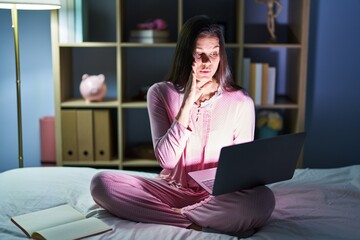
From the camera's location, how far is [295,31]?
2568 mm

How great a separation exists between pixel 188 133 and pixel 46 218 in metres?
0.49

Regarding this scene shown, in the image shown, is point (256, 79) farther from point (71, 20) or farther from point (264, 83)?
point (71, 20)

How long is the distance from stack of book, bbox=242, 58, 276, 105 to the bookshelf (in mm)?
34

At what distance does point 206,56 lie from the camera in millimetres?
1585

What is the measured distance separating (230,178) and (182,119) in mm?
305

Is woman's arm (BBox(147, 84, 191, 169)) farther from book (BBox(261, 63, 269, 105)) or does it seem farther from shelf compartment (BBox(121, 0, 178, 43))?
shelf compartment (BBox(121, 0, 178, 43))

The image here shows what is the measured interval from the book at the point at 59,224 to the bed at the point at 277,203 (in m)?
0.03

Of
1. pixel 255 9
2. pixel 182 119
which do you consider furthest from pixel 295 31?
pixel 182 119

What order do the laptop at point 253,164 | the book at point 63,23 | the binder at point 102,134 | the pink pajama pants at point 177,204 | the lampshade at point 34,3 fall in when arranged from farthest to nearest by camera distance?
the binder at point 102,134, the book at point 63,23, the lampshade at point 34,3, the pink pajama pants at point 177,204, the laptop at point 253,164

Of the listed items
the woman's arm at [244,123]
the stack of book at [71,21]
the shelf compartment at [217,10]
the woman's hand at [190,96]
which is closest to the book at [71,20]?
the stack of book at [71,21]

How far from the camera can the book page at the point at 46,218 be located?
137 centimetres

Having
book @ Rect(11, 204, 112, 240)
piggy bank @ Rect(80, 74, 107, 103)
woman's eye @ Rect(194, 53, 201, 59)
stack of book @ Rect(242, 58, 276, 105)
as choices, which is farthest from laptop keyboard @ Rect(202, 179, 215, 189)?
piggy bank @ Rect(80, 74, 107, 103)

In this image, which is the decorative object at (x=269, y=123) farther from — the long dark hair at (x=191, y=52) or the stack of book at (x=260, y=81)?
the long dark hair at (x=191, y=52)

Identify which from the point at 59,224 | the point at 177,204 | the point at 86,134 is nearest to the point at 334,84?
the point at 86,134
